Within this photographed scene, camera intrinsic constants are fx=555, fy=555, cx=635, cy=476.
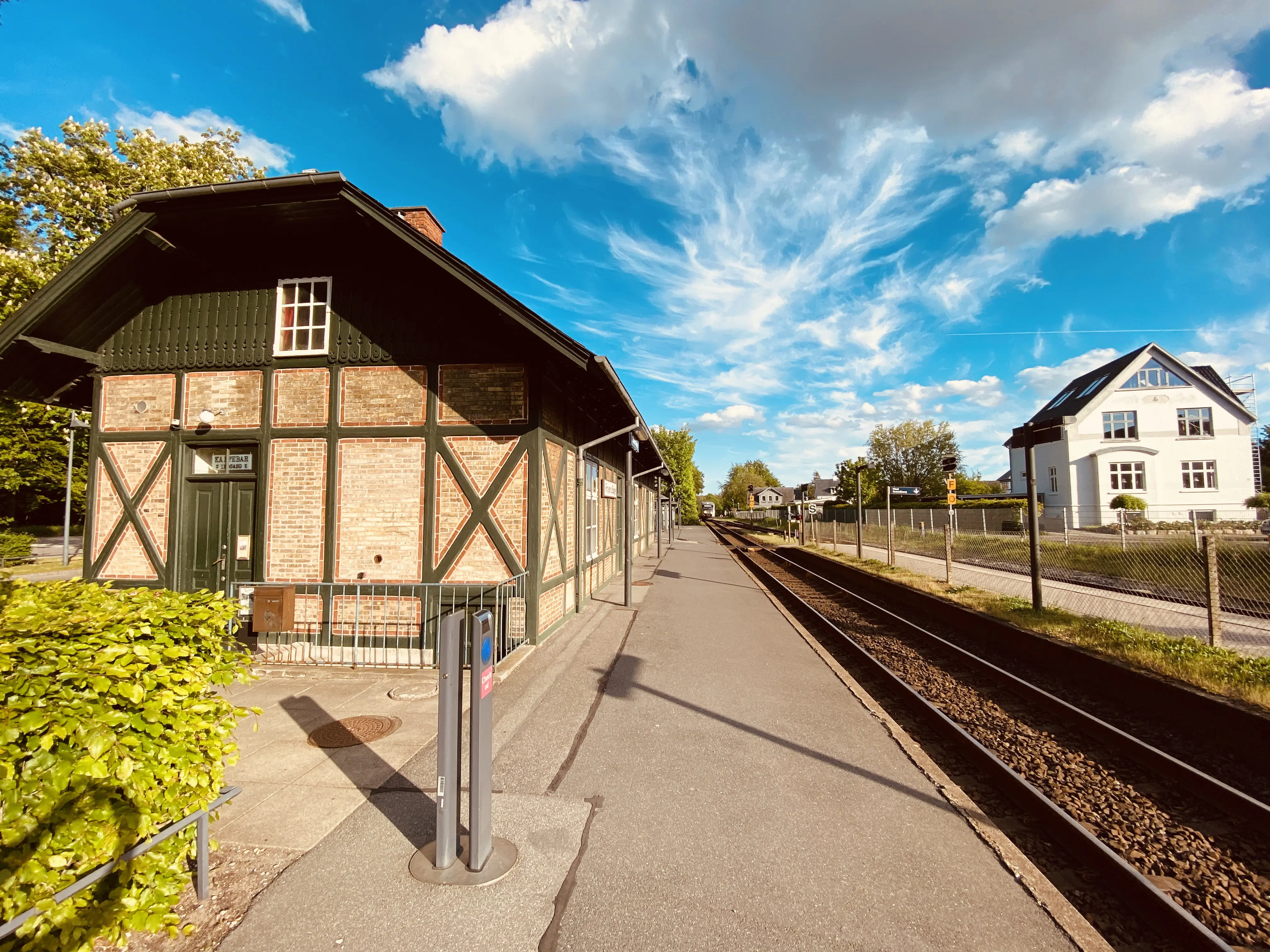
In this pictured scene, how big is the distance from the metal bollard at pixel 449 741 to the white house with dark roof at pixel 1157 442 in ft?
124

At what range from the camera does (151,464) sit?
830cm

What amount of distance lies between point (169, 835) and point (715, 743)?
3757mm

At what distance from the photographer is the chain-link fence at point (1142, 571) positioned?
8.59 m

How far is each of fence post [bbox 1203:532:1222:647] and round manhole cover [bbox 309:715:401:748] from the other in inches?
366

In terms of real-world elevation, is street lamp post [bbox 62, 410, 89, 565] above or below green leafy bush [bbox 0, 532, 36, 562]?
above

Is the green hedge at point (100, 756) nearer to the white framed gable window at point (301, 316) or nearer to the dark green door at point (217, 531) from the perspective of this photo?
the dark green door at point (217, 531)

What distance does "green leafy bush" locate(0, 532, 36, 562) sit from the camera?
15.9 m

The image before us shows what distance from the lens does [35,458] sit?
22703 millimetres

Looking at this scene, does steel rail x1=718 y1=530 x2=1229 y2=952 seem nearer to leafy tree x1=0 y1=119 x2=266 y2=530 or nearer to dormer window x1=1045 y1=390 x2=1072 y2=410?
leafy tree x1=0 y1=119 x2=266 y2=530

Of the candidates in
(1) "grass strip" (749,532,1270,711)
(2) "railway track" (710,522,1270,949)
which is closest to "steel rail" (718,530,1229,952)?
(2) "railway track" (710,522,1270,949)

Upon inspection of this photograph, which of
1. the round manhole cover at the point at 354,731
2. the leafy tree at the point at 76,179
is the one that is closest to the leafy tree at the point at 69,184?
the leafy tree at the point at 76,179

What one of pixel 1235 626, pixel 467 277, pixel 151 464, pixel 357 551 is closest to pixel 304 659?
pixel 357 551

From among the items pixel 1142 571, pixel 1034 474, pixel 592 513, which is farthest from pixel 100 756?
pixel 1142 571

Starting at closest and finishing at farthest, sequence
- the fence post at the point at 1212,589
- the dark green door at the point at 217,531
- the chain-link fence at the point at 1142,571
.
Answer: the fence post at the point at 1212,589 < the dark green door at the point at 217,531 < the chain-link fence at the point at 1142,571
